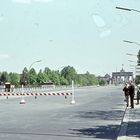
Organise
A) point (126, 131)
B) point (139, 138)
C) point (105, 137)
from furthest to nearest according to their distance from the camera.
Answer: point (126, 131), point (105, 137), point (139, 138)

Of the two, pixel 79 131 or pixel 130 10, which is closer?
pixel 79 131

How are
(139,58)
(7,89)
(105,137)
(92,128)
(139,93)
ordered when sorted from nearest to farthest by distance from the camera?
(105,137) → (92,128) → (139,93) → (7,89) → (139,58)

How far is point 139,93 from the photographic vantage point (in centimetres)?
4519

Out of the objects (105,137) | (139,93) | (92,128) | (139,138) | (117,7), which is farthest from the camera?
(139,93)

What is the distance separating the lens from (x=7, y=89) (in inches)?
3730

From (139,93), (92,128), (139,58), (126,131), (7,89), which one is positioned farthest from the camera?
(139,58)

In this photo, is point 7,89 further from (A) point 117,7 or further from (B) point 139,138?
(B) point 139,138

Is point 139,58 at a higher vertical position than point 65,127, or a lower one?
higher

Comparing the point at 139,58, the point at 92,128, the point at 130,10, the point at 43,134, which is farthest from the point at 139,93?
the point at 139,58

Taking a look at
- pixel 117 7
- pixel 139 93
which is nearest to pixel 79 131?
pixel 117 7

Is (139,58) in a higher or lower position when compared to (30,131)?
higher

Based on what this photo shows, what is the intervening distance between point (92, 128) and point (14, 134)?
4134mm

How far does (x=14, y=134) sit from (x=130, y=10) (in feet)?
51.6

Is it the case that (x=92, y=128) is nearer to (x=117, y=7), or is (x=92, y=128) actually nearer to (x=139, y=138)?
(x=139, y=138)
